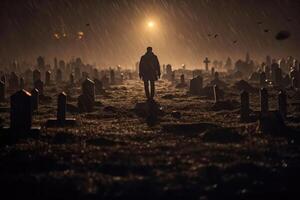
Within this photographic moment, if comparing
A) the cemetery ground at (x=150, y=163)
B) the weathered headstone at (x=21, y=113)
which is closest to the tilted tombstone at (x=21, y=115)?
the weathered headstone at (x=21, y=113)

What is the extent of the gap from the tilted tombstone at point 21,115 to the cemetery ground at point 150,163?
0.56m

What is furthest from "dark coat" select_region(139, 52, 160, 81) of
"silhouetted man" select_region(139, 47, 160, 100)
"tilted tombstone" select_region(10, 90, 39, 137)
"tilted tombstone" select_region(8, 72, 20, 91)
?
"tilted tombstone" select_region(8, 72, 20, 91)

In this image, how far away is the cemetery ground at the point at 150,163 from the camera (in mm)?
7316

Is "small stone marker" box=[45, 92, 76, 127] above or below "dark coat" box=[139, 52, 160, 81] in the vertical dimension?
below

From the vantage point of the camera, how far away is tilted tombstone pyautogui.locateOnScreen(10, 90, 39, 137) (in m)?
12.9

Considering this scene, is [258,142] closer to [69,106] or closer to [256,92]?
[69,106]

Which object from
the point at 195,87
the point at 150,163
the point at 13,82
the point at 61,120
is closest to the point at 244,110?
the point at 61,120

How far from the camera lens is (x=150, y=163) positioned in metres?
9.16

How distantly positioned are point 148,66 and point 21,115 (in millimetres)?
8242

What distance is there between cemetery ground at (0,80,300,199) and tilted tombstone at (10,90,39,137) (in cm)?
56

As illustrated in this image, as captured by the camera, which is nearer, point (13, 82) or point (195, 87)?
point (195, 87)

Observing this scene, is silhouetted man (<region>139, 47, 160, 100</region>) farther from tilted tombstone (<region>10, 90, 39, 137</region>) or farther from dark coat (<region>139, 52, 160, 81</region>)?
tilted tombstone (<region>10, 90, 39, 137</region>)

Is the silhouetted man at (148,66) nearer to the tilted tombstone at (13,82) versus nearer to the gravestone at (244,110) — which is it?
the gravestone at (244,110)

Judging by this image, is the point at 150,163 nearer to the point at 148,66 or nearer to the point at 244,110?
the point at 244,110
